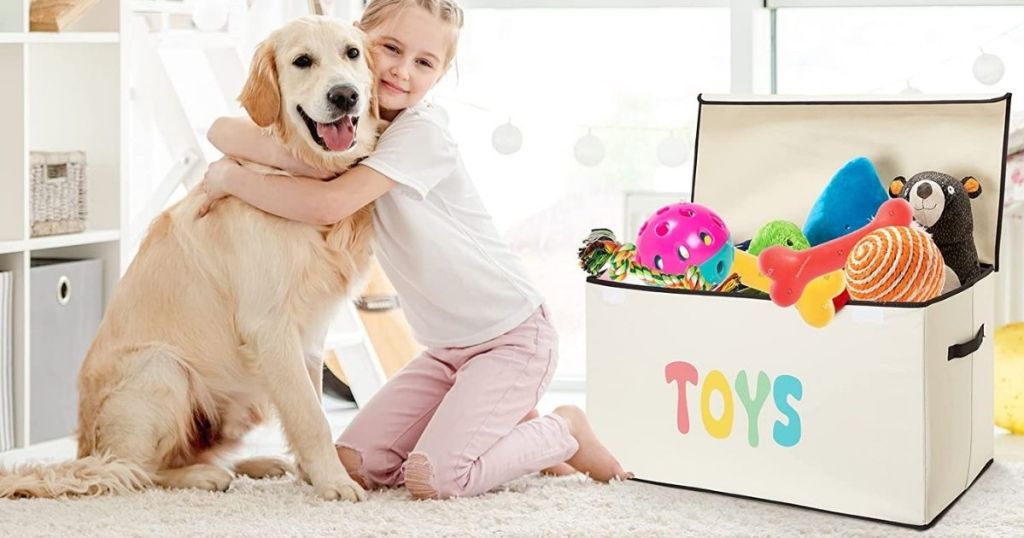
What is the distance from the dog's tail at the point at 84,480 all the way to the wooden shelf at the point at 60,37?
0.79 m

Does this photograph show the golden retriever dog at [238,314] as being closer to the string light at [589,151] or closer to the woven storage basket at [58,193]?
the woven storage basket at [58,193]

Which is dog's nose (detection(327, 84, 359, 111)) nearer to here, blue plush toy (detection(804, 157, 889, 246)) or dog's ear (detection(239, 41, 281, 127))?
dog's ear (detection(239, 41, 281, 127))

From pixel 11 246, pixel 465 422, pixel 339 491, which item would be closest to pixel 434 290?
pixel 465 422

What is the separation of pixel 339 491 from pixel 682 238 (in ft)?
2.04

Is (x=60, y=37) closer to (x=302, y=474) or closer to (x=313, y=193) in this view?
(x=313, y=193)

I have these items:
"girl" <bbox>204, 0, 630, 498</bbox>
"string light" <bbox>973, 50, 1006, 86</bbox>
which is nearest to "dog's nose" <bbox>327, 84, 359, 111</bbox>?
"girl" <bbox>204, 0, 630, 498</bbox>

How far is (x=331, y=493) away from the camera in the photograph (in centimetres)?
189

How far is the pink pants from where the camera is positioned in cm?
193

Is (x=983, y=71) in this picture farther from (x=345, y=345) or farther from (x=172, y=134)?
(x=172, y=134)

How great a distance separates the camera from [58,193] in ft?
8.00

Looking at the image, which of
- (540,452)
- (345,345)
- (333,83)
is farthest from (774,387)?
(345,345)

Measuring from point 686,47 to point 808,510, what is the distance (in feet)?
5.11

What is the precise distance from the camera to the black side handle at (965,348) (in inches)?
68.5

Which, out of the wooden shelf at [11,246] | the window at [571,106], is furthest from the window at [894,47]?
the wooden shelf at [11,246]
